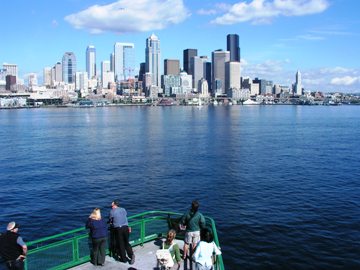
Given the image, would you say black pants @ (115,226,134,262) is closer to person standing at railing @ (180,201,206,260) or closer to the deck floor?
the deck floor

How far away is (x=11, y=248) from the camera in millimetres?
11992

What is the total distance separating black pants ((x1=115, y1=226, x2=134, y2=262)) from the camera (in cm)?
1440

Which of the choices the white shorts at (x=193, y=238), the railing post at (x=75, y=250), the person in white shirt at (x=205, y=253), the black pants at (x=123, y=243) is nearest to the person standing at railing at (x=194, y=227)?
the white shorts at (x=193, y=238)

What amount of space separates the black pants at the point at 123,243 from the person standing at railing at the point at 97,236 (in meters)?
0.52

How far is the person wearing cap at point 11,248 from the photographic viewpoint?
1198 cm

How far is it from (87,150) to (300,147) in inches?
1425

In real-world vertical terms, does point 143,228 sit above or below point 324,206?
above

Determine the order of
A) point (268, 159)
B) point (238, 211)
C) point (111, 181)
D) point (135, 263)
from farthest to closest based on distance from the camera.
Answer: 1. point (268, 159)
2. point (111, 181)
3. point (238, 211)
4. point (135, 263)

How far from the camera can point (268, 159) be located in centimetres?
5919

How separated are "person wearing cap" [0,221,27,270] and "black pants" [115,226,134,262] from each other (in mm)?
3295

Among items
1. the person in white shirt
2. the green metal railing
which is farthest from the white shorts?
the person in white shirt

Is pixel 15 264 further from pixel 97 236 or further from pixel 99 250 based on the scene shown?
pixel 99 250

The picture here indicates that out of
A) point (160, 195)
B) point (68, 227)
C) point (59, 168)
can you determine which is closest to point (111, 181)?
point (160, 195)

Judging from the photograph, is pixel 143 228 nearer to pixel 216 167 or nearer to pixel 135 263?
pixel 135 263
